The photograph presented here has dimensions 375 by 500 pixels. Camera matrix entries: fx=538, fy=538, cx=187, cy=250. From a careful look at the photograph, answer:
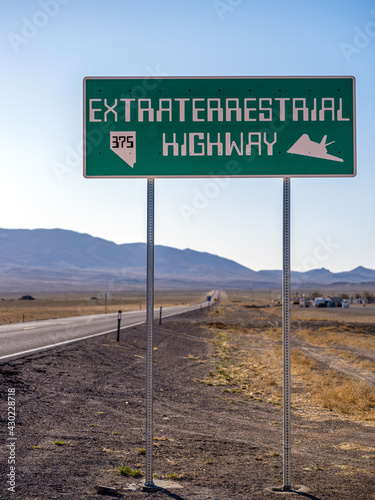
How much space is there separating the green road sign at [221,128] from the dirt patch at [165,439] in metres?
3.40

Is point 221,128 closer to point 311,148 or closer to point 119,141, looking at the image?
point 311,148

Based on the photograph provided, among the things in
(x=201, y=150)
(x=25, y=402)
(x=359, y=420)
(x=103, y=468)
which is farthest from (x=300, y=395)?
(x=201, y=150)

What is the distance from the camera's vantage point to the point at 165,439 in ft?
27.2

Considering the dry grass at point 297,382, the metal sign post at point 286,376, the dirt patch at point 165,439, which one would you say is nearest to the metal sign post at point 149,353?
the dirt patch at point 165,439

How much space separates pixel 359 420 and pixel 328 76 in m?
8.01

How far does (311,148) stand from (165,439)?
4947 millimetres

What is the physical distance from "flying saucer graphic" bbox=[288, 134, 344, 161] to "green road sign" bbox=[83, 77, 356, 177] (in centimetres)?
1

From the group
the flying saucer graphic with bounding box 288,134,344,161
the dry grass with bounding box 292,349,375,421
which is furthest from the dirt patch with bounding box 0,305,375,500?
the flying saucer graphic with bounding box 288,134,344,161

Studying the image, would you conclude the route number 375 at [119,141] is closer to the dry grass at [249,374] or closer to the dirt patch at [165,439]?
the dirt patch at [165,439]

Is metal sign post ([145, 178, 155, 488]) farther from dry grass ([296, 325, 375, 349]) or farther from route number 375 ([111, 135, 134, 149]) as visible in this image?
dry grass ([296, 325, 375, 349])

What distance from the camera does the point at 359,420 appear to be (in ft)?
37.5

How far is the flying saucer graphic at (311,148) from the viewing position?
19.8 ft

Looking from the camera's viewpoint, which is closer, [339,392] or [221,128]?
[221,128]

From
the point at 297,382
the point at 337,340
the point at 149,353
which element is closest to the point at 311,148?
the point at 149,353
